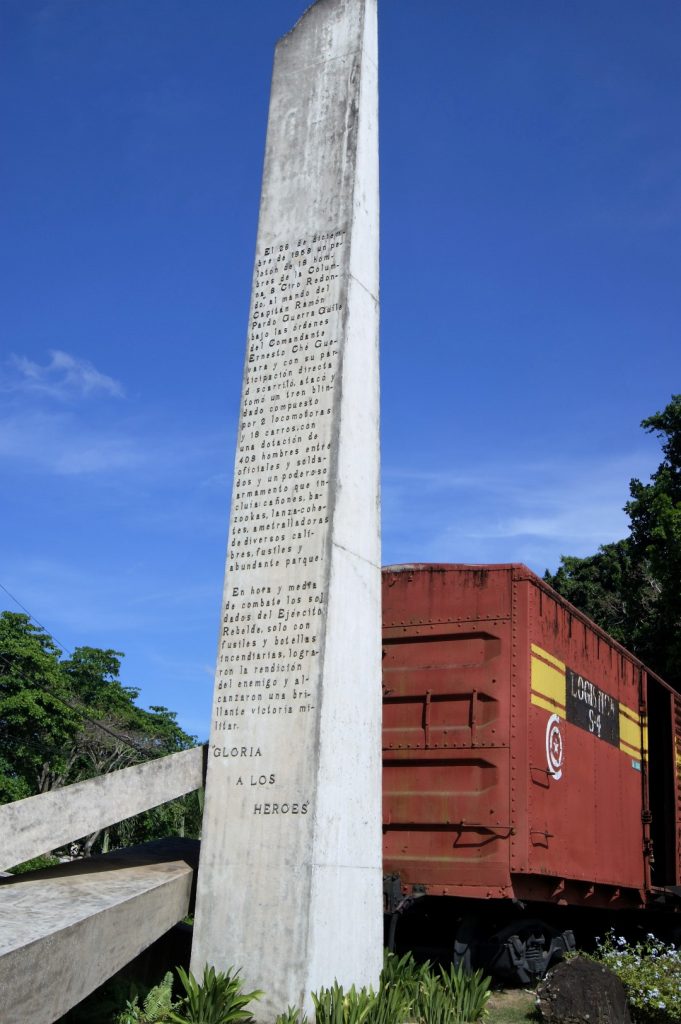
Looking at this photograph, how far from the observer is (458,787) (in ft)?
29.1

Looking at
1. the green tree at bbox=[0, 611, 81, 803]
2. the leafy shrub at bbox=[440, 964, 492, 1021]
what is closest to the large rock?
the leafy shrub at bbox=[440, 964, 492, 1021]

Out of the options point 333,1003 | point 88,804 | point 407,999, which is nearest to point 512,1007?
point 407,999

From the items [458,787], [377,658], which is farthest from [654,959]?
[377,658]

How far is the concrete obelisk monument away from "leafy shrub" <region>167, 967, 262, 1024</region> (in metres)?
0.14

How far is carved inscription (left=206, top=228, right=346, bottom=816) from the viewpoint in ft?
25.9

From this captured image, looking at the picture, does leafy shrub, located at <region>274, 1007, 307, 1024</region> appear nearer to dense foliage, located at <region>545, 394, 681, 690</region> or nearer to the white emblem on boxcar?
the white emblem on boxcar

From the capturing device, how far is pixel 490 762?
346 inches

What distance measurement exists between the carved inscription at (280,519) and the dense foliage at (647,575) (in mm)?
15260

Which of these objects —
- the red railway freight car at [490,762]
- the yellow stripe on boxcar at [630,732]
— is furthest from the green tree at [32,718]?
the red railway freight car at [490,762]

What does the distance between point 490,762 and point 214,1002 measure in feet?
9.68

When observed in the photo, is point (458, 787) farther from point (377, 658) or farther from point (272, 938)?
point (272, 938)

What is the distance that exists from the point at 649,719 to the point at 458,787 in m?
5.61

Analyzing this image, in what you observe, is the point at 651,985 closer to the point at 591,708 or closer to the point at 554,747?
the point at 554,747

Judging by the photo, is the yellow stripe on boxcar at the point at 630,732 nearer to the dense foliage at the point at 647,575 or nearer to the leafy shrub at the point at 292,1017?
the leafy shrub at the point at 292,1017
